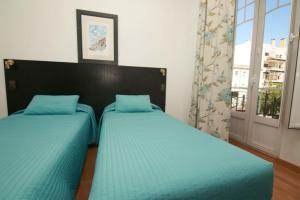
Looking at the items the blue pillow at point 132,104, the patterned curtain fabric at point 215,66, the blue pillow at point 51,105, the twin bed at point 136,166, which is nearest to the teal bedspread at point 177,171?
the twin bed at point 136,166

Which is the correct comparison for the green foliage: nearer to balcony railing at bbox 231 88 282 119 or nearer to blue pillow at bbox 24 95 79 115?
balcony railing at bbox 231 88 282 119

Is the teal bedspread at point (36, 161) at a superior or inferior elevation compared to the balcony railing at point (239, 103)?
inferior

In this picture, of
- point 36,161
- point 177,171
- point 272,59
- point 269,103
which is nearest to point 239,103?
point 269,103

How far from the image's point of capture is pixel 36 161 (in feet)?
2.68

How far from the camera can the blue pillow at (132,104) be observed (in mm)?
2189

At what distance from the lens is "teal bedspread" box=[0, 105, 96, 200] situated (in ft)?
2.09

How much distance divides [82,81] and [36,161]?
170cm

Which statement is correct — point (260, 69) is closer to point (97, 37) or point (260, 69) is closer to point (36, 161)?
point (97, 37)

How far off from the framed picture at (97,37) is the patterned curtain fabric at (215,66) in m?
1.37

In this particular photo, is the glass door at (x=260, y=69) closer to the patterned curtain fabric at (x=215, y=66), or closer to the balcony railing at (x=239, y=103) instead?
the balcony railing at (x=239, y=103)

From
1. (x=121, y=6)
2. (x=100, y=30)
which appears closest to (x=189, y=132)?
(x=100, y=30)

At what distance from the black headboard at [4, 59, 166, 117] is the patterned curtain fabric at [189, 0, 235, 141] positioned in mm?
652

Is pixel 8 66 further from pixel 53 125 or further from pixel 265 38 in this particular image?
pixel 265 38

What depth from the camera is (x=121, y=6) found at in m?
2.43
